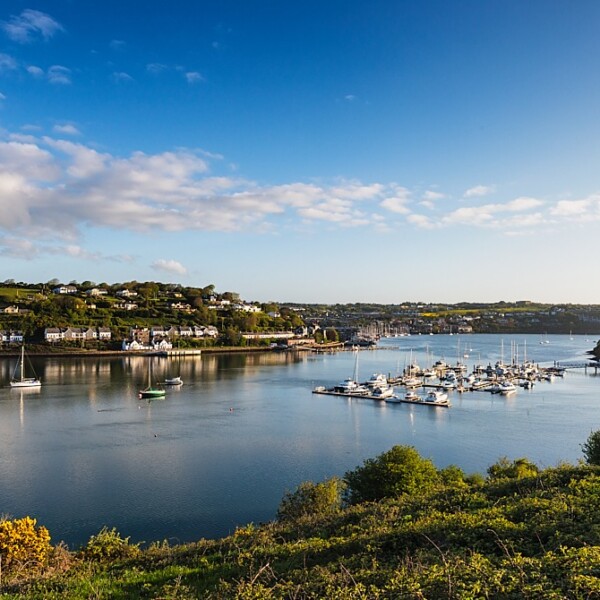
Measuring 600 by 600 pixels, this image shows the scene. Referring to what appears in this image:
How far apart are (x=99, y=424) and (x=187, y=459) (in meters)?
6.88

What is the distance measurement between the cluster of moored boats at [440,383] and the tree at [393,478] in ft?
56.1

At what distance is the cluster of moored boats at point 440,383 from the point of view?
3039 cm

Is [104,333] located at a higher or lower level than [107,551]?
higher

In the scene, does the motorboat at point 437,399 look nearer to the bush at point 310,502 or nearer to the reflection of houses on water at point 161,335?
the bush at point 310,502

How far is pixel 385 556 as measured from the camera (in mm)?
4945

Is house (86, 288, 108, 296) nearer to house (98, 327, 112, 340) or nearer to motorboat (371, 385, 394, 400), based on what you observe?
house (98, 327, 112, 340)

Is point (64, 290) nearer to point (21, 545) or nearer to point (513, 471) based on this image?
point (513, 471)

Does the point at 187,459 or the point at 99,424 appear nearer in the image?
the point at 187,459

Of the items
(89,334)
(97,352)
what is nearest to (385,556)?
(97,352)

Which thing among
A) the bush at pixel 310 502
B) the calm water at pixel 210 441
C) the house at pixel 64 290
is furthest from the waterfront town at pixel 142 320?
the bush at pixel 310 502

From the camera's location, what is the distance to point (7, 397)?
2855cm

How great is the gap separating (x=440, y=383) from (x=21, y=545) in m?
31.2

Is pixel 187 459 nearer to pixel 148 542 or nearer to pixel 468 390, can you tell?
pixel 148 542

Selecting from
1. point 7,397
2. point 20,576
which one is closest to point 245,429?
point 7,397
